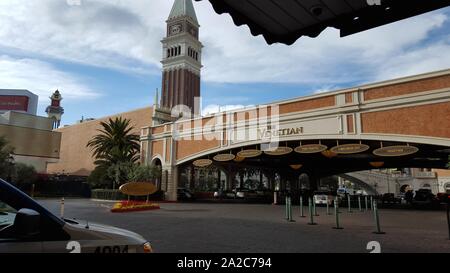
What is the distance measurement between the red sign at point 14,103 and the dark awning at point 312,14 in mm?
107325

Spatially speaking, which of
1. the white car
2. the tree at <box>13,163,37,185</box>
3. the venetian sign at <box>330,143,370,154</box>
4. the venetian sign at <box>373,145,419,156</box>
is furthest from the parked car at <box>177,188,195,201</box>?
the white car

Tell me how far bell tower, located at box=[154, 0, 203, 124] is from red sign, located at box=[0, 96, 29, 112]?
37.5m

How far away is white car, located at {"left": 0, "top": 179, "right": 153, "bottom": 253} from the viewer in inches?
105

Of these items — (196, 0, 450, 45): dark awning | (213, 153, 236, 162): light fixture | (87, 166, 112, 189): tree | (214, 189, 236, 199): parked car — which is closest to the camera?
(196, 0, 450, 45): dark awning

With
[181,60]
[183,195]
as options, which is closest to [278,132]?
[183,195]

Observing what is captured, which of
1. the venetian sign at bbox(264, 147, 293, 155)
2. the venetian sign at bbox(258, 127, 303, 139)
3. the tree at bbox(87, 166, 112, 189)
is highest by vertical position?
the venetian sign at bbox(258, 127, 303, 139)

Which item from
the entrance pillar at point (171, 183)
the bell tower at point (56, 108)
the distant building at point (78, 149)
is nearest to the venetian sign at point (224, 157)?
the entrance pillar at point (171, 183)

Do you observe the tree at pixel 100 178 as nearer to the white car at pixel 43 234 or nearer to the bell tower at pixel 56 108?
the white car at pixel 43 234

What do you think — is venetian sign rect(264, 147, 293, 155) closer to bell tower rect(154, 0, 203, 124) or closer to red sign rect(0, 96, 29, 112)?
bell tower rect(154, 0, 203, 124)

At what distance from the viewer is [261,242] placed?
9688 mm
